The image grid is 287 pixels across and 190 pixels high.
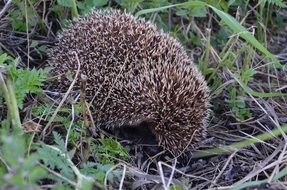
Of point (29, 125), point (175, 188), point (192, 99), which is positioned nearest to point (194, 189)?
point (175, 188)

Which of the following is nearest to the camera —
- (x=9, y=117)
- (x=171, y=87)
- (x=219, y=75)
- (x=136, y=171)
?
(x=9, y=117)

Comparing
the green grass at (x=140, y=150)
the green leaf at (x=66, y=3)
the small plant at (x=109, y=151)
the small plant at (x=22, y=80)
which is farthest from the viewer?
the green leaf at (x=66, y=3)

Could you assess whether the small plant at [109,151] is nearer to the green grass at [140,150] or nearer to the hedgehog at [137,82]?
the green grass at [140,150]

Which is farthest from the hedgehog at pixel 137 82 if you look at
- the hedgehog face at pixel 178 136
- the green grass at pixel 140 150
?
the green grass at pixel 140 150

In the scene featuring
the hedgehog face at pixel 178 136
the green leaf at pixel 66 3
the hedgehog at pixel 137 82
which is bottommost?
the hedgehog face at pixel 178 136

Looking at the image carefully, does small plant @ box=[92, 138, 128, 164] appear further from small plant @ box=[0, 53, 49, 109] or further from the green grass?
small plant @ box=[0, 53, 49, 109]

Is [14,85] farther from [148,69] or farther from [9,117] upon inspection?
[148,69]

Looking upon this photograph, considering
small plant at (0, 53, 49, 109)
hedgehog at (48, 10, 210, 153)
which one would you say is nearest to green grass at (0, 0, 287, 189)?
small plant at (0, 53, 49, 109)

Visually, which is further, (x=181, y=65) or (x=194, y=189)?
(x=181, y=65)

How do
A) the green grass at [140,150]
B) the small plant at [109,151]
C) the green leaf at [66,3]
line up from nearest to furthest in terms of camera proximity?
1. the green grass at [140,150]
2. the small plant at [109,151]
3. the green leaf at [66,3]
